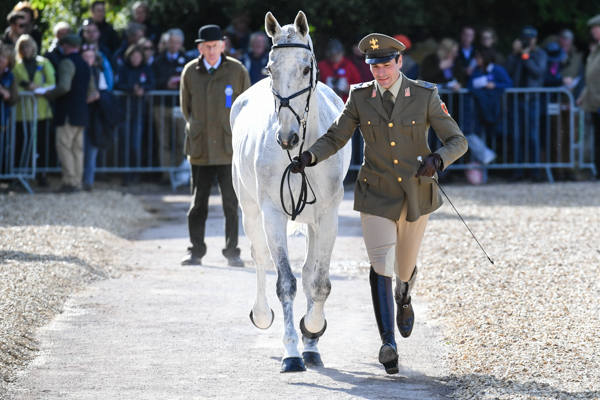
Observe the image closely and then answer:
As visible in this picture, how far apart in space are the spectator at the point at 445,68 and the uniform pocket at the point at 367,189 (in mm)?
9977

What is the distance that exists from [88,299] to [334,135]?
2.95 m

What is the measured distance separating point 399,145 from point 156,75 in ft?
34.2

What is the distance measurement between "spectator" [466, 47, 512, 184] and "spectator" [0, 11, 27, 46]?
725 centimetres

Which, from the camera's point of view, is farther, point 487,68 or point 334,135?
point 487,68

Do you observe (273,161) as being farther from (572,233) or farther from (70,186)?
(70,186)

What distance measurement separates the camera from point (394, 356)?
5715mm

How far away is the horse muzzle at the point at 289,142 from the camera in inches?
224

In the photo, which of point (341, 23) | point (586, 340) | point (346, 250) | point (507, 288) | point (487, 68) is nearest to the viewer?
point (586, 340)

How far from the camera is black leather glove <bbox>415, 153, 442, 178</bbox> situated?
561 cm

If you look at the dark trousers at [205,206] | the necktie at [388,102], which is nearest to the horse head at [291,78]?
the necktie at [388,102]

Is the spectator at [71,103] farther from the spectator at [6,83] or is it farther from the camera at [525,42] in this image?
the camera at [525,42]

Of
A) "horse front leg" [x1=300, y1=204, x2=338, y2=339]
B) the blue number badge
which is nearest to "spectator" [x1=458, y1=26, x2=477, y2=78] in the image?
the blue number badge

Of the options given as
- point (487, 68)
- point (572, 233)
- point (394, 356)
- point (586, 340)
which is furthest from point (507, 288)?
point (487, 68)

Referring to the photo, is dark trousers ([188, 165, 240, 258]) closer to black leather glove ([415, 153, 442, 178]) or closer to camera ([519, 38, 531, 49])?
black leather glove ([415, 153, 442, 178])
